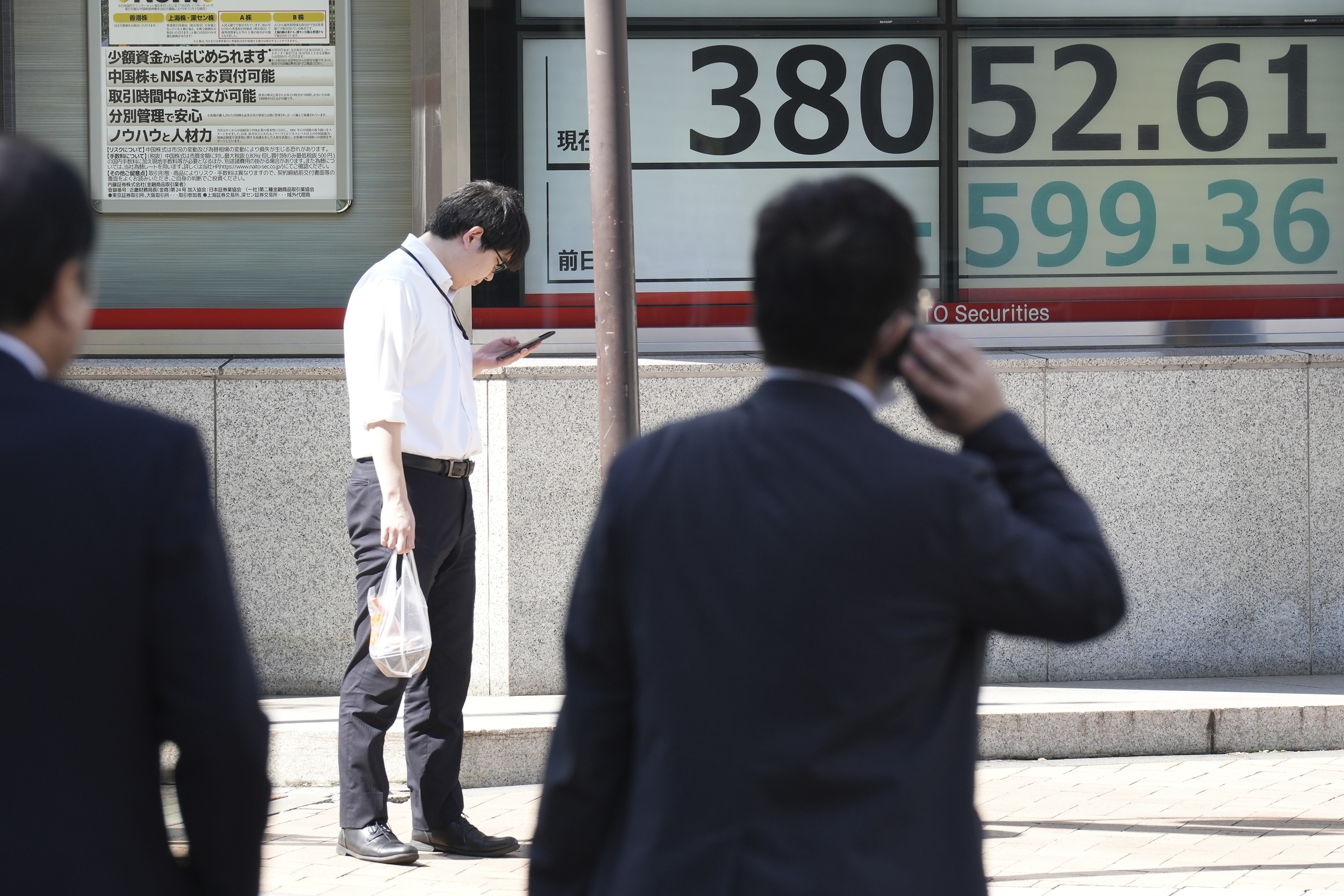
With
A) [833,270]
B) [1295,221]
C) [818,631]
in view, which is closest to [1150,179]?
[1295,221]

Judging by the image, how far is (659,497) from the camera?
180 cm

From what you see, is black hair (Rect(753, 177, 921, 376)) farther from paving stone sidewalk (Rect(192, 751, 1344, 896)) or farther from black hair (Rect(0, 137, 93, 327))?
paving stone sidewalk (Rect(192, 751, 1344, 896))

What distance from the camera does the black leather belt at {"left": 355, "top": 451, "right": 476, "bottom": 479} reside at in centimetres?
496

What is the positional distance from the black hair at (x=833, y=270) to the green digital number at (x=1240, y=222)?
6.99 meters

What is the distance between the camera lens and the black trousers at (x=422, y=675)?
4.91 metres

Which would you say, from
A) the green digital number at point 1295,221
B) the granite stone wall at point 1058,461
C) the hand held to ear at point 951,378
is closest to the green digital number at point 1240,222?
the green digital number at point 1295,221

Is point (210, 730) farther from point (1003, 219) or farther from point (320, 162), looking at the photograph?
point (1003, 219)

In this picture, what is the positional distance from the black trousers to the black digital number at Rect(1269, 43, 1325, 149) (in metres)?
5.28

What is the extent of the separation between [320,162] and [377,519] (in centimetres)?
318

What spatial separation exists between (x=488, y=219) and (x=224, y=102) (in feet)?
9.99

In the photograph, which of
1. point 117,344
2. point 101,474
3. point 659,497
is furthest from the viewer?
point 117,344

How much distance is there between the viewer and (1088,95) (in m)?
8.14

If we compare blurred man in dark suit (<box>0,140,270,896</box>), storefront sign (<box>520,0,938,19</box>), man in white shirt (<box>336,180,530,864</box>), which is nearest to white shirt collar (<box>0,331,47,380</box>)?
blurred man in dark suit (<box>0,140,270,896</box>)

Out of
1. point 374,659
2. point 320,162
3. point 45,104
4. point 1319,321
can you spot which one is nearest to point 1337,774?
point 1319,321
